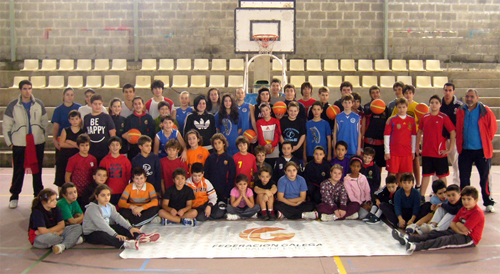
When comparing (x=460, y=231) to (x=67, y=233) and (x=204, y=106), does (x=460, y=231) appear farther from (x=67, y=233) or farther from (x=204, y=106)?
(x=67, y=233)

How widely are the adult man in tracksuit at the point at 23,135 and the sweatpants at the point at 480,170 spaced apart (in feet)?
17.7

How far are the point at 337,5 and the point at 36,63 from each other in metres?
8.86

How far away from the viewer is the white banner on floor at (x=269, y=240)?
3.69 metres

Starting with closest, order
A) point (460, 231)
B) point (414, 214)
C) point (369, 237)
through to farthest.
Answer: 1. point (460, 231)
2. point (369, 237)
3. point (414, 214)

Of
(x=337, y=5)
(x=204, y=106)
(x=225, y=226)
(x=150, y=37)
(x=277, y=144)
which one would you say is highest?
(x=337, y=5)

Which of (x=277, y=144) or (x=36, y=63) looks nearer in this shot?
(x=277, y=144)

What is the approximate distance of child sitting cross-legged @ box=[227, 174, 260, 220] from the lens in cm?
479

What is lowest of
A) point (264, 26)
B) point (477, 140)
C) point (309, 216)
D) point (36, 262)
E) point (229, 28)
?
point (36, 262)

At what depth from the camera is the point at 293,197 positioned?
493 cm

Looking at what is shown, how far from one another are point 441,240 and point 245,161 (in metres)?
2.31

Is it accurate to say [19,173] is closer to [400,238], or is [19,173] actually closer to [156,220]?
[156,220]

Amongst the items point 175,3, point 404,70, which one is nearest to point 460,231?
point 404,70

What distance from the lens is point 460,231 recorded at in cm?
383

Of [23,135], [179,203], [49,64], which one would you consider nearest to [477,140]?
[179,203]
